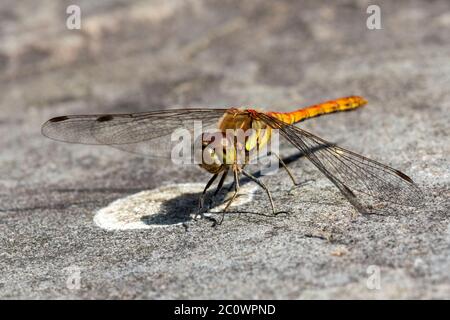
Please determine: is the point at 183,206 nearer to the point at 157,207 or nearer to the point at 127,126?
the point at 157,207

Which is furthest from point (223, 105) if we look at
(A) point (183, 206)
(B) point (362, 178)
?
(B) point (362, 178)

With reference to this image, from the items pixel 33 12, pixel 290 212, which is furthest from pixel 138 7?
pixel 290 212

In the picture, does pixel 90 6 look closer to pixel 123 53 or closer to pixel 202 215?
pixel 123 53

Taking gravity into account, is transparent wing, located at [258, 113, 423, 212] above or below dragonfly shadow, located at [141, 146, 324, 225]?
above

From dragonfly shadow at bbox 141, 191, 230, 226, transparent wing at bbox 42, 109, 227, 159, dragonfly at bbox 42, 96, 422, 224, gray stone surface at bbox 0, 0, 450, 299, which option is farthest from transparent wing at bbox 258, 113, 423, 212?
transparent wing at bbox 42, 109, 227, 159

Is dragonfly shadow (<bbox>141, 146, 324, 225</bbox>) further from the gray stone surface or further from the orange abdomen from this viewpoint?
the orange abdomen

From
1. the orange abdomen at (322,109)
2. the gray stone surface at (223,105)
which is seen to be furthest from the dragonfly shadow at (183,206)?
the orange abdomen at (322,109)

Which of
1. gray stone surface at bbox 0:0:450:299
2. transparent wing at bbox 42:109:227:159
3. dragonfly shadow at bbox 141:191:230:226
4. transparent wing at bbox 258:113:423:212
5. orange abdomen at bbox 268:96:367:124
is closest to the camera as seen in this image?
gray stone surface at bbox 0:0:450:299
